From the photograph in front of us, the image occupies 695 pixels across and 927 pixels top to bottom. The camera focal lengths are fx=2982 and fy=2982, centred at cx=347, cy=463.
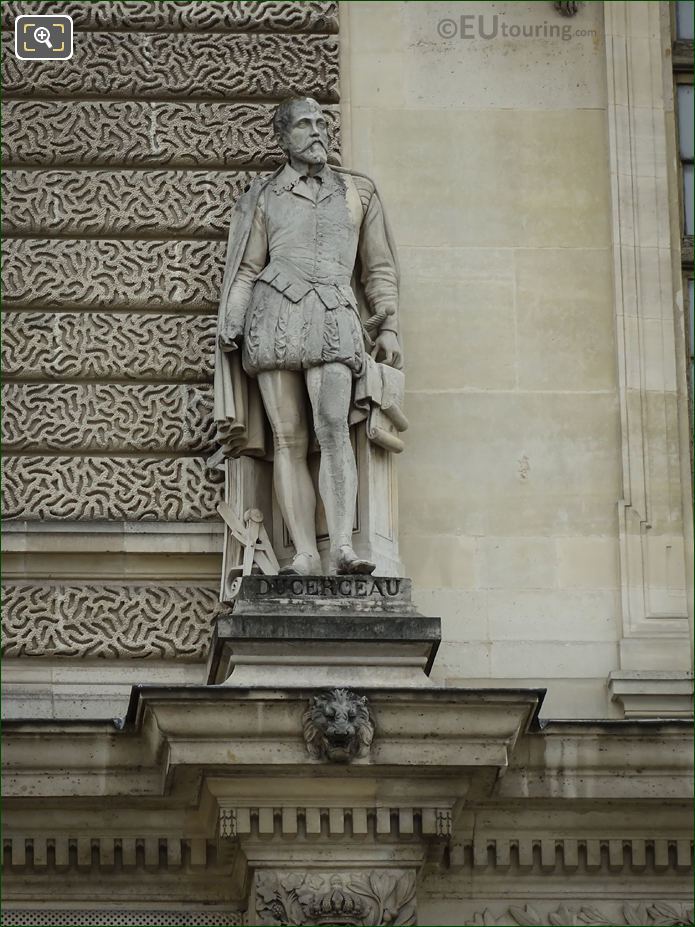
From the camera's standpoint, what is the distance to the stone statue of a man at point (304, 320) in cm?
1148

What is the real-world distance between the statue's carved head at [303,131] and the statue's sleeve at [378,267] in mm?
310

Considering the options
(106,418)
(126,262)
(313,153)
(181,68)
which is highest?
(181,68)

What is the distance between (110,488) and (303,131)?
5.33 feet

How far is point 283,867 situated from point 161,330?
96.8 inches

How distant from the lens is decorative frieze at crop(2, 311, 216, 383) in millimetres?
12156

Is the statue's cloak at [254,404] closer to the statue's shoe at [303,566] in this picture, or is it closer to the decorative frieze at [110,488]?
the decorative frieze at [110,488]

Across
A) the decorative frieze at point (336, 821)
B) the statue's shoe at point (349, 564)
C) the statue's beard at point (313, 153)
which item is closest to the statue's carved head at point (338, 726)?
the decorative frieze at point (336, 821)

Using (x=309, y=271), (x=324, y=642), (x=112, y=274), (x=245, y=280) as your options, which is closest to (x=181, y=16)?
(x=112, y=274)

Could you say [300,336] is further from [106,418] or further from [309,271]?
[106,418]

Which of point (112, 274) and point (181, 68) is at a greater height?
point (181, 68)

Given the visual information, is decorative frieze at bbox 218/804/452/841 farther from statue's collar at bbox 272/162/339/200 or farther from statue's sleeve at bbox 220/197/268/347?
statue's collar at bbox 272/162/339/200

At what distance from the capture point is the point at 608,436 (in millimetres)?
12156

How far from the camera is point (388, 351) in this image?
11797 mm

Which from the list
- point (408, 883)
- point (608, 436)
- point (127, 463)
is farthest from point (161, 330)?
point (408, 883)
